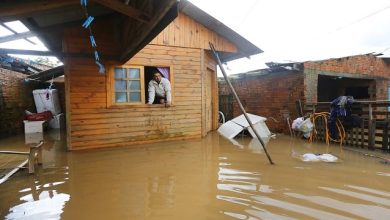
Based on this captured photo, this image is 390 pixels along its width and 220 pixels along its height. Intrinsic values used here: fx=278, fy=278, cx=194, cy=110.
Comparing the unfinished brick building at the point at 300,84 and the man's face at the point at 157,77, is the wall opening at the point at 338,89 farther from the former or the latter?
the man's face at the point at 157,77

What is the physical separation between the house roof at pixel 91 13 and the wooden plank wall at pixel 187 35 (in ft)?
4.85

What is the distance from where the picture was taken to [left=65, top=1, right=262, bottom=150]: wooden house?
23.2 feet

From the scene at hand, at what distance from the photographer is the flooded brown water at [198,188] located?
10.1ft

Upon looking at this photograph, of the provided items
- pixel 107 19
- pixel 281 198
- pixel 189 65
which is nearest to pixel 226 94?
pixel 189 65

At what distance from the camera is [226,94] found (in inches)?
560

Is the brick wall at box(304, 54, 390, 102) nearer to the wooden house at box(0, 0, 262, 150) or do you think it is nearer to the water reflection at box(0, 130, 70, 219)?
the wooden house at box(0, 0, 262, 150)

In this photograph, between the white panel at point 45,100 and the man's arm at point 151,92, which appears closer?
the man's arm at point 151,92

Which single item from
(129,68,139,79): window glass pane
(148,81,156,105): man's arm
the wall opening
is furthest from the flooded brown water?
the wall opening

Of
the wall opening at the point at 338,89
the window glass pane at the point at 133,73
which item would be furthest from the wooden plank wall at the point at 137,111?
the wall opening at the point at 338,89

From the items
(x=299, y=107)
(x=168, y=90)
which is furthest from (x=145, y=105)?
(x=299, y=107)

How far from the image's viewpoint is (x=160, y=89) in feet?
26.6

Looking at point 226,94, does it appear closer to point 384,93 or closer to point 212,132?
point 212,132

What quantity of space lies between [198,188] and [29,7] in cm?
346

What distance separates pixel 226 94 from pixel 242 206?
36.8ft
